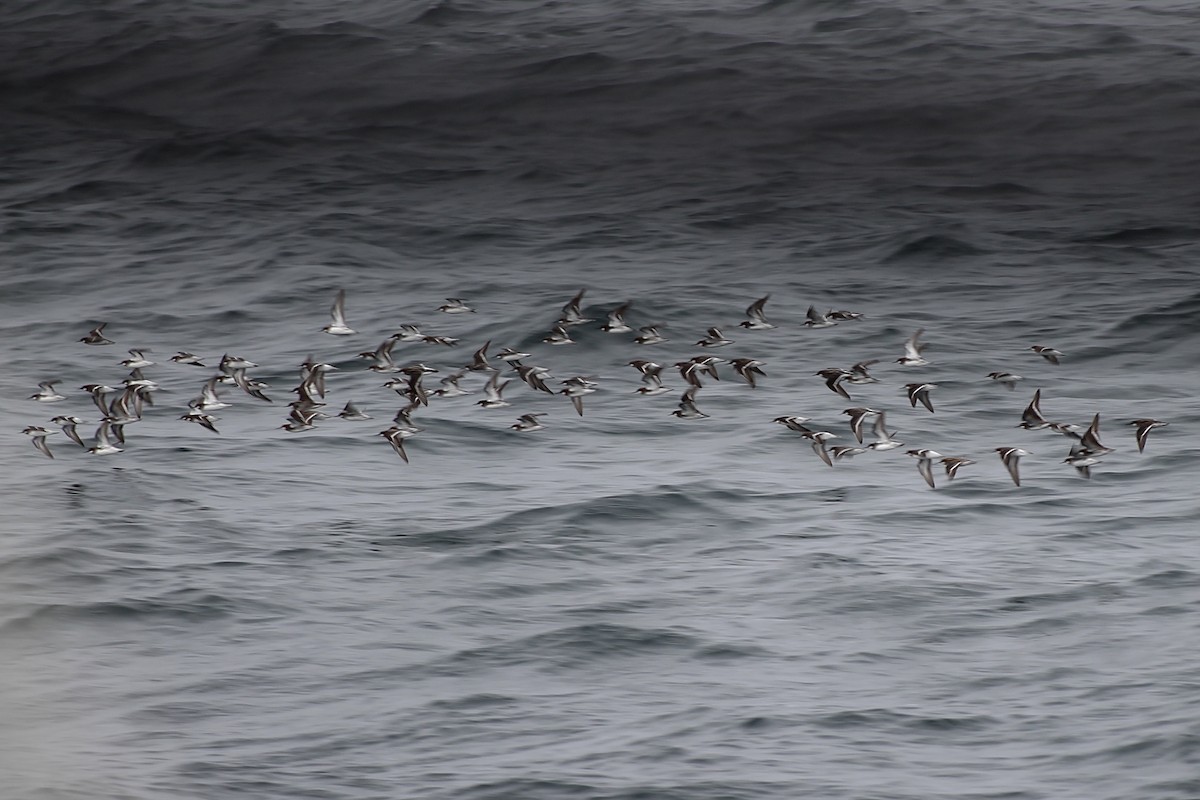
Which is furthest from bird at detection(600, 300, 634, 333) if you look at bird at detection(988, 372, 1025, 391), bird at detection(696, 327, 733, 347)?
bird at detection(988, 372, 1025, 391)

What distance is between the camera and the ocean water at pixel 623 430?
15797 millimetres

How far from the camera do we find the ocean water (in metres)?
15.8

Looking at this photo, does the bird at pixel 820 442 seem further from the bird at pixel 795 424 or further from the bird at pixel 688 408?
the bird at pixel 688 408

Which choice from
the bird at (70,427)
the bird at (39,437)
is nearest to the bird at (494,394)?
the bird at (70,427)

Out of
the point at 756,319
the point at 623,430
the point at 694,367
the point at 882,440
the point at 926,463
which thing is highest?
the point at 694,367

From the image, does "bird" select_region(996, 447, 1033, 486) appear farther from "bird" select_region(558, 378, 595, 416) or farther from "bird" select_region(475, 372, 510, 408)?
"bird" select_region(475, 372, 510, 408)

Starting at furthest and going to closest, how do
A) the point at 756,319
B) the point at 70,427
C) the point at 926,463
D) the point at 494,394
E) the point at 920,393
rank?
the point at 756,319 → the point at 494,394 → the point at 70,427 → the point at 920,393 → the point at 926,463

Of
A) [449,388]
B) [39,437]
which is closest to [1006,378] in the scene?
[449,388]

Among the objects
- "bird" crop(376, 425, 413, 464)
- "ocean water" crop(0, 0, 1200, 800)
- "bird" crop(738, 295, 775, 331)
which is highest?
"bird" crop(738, 295, 775, 331)

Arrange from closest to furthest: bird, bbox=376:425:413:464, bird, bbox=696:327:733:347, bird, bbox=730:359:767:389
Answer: bird, bbox=376:425:413:464 < bird, bbox=730:359:767:389 < bird, bbox=696:327:733:347

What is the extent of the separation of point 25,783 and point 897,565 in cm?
972

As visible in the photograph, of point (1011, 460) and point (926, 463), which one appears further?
point (926, 463)

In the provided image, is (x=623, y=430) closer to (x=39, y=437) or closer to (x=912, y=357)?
(x=912, y=357)

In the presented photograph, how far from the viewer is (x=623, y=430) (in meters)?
25.4
